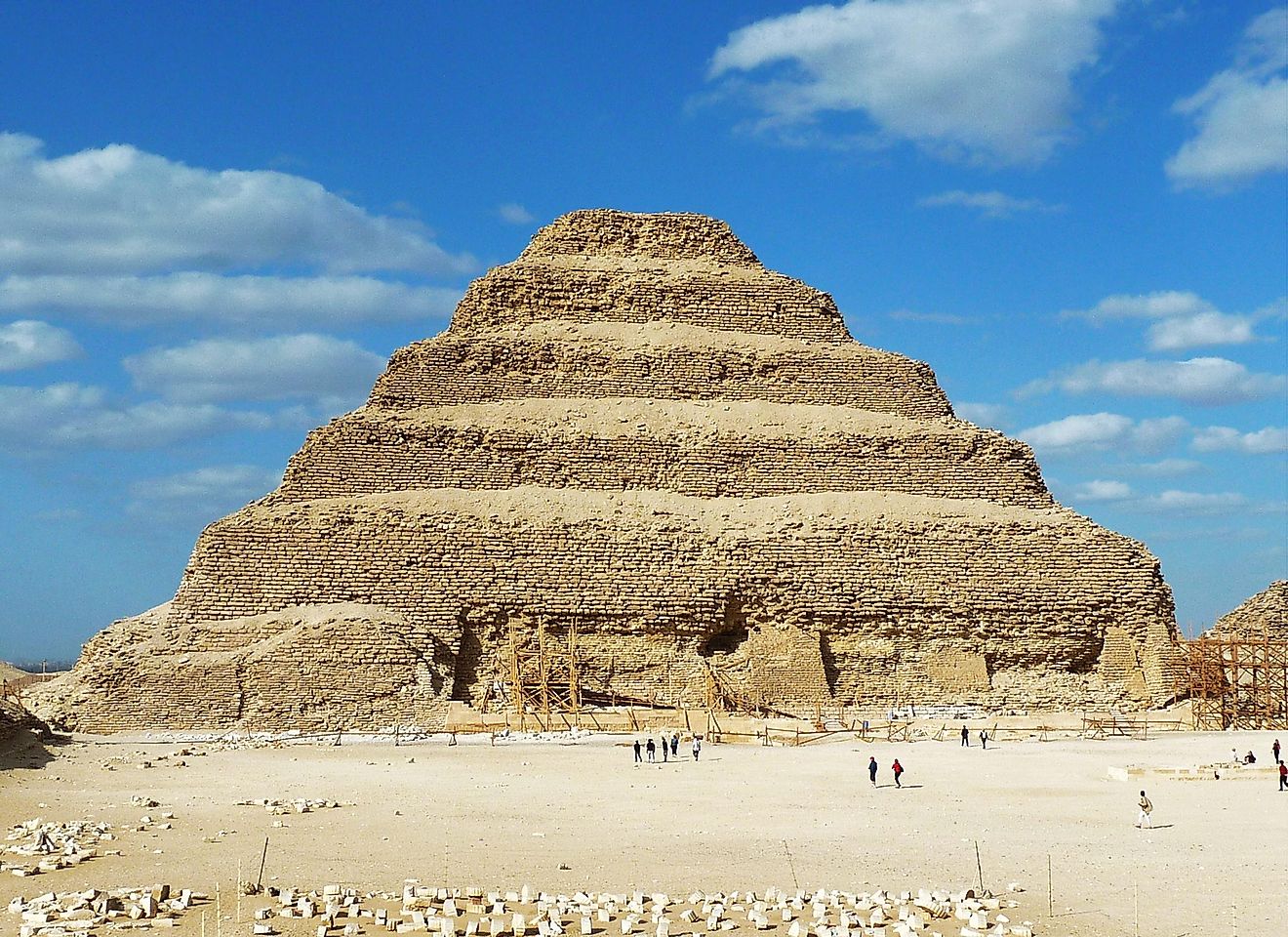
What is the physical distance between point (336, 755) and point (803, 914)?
52.8 ft

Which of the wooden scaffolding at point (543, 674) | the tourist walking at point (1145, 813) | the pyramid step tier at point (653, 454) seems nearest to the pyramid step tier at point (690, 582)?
the wooden scaffolding at point (543, 674)

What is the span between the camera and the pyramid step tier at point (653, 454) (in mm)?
35844

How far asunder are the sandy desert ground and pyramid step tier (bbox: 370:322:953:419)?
1497 centimetres

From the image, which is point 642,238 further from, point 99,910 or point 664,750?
point 99,910

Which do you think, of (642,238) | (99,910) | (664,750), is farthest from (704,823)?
(642,238)

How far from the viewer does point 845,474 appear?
37.0 meters

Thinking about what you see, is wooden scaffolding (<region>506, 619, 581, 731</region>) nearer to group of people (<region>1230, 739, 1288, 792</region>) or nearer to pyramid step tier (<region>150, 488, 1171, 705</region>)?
pyramid step tier (<region>150, 488, 1171, 705</region>)

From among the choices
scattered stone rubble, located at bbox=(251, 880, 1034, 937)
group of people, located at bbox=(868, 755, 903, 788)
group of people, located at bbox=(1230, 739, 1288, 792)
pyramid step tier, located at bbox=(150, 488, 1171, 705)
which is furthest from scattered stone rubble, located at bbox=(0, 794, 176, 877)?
group of people, located at bbox=(1230, 739, 1288, 792)

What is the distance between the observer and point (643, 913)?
11.4 meters

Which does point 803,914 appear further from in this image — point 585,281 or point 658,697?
point 585,281

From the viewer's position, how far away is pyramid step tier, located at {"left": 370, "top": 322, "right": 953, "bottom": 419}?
39.2 meters

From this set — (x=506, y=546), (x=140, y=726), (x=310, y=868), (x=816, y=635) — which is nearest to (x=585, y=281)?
(x=506, y=546)

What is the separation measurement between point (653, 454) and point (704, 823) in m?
20.7

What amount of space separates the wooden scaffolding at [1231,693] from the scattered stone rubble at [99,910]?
84.0ft
